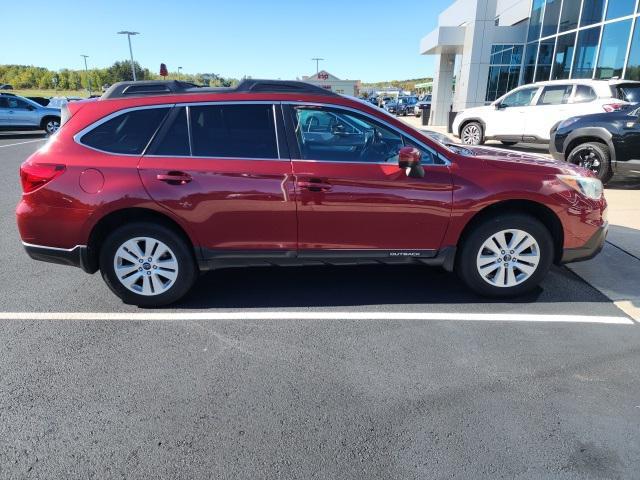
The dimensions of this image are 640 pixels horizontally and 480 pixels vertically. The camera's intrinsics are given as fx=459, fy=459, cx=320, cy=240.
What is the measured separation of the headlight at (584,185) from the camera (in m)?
3.84

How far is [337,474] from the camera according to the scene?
2178 millimetres

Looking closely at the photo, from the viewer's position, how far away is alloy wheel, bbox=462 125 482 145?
44.7 feet

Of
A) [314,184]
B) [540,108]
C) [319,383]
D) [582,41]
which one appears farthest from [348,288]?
[582,41]

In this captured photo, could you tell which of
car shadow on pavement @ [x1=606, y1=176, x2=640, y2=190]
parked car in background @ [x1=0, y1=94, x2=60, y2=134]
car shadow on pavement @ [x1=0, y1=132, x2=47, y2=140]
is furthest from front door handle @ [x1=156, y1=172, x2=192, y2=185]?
car shadow on pavement @ [x1=0, y1=132, x2=47, y2=140]

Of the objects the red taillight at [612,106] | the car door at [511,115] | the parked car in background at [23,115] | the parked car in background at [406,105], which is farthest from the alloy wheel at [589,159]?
the parked car in background at [406,105]

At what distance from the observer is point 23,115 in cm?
1886

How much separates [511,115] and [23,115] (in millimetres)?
18586

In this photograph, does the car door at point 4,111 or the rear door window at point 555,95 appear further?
the car door at point 4,111

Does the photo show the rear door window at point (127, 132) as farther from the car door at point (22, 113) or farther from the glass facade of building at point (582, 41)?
the car door at point (22, 113)

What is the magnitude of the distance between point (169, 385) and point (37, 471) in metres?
0.81

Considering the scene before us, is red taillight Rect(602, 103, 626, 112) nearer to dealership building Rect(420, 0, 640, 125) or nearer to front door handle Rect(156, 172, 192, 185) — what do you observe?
dealership building Rect(420, 0, 640, 125)

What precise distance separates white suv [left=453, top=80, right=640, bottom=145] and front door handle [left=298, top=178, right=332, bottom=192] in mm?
8975

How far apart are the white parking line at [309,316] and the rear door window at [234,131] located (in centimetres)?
129

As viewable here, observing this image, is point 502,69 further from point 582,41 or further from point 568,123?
point 568,123
